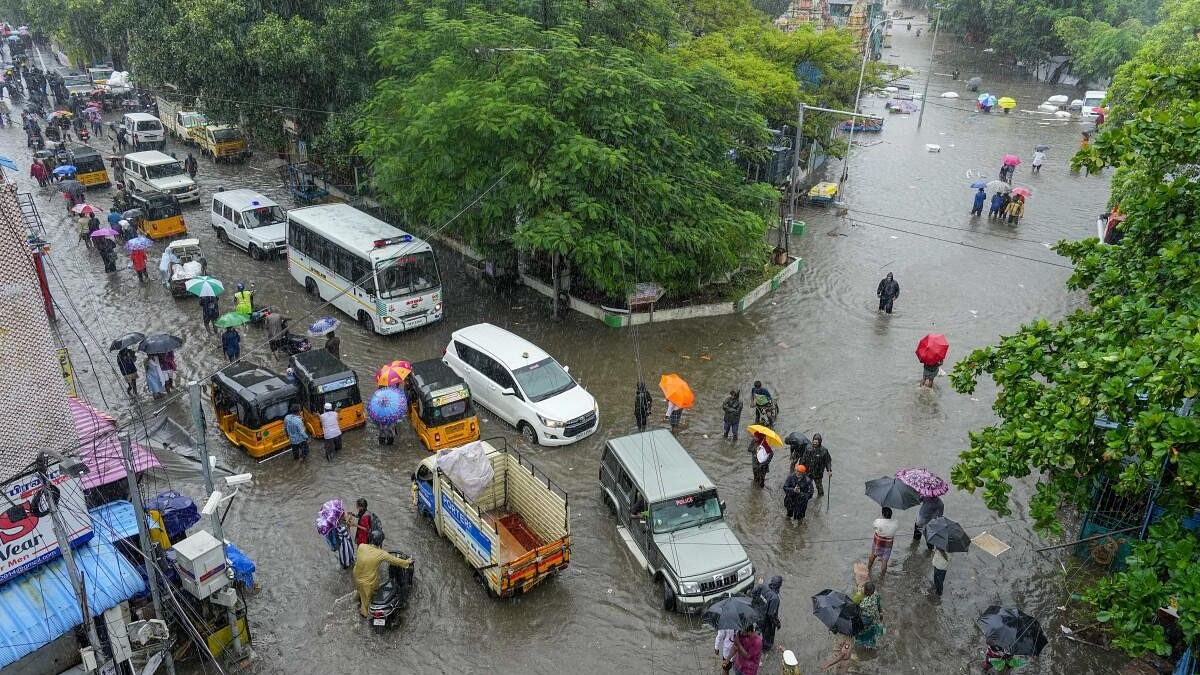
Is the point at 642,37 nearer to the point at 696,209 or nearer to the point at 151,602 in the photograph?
the point at 696,209

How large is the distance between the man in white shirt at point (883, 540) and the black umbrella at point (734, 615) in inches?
127

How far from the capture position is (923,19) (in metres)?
102

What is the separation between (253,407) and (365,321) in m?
6.15

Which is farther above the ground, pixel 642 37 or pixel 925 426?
pixel 642 37

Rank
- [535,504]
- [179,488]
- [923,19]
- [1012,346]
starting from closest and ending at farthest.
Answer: [1012,346], [535,504], [179,488], [923,19]

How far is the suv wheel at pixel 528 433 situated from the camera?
17.0 m

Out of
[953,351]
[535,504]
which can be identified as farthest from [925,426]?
[535,504]

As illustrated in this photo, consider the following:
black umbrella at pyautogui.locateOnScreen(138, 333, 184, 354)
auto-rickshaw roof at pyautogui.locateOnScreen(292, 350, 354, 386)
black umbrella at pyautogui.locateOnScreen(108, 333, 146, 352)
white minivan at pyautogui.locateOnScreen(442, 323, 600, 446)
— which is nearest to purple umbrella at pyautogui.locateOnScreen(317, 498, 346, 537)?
auto-rickshaw roof at pyautogui.locateOnScreen(292, 350, 354, 386)

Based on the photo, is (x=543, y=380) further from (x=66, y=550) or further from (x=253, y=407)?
(x=66, y=550)

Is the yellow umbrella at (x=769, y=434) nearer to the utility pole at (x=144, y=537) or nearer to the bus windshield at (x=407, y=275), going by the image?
the utility pole at (x=144, y=537)

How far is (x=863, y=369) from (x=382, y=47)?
15.6m

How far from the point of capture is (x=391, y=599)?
12.0m

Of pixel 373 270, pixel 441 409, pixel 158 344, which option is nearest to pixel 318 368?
pixel 441 409

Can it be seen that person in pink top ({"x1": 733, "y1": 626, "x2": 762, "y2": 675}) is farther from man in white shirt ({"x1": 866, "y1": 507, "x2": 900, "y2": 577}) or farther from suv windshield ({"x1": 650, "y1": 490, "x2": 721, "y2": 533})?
man in white shirt ({"x1": 866, "y1": 507, "x2": 900, "y2": 577})
